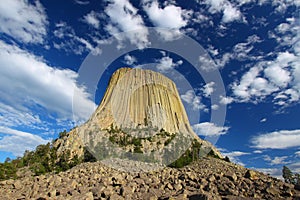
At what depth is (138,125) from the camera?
195ft

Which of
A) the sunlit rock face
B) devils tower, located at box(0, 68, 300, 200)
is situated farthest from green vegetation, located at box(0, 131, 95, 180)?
the sunlit rock face

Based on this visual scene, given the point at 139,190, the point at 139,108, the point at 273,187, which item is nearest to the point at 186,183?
the point at 139,190

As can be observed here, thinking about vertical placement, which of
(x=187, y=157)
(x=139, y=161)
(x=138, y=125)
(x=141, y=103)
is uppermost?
(x=141, y=103)

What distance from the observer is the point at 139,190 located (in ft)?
28.2

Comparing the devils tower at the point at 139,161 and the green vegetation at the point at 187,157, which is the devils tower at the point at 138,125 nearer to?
the devils tower at the point at 139,161

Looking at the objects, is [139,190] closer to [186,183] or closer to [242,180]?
[186,183]

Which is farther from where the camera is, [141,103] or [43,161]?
[141,103]

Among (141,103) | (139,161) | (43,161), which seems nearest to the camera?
(139,161)

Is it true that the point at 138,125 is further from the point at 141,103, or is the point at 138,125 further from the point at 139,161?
the point at 139,161

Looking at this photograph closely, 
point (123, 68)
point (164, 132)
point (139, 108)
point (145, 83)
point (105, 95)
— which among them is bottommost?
point (164, 132)

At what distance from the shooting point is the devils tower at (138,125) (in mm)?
41594

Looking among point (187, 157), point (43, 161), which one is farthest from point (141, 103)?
point (43, 161)

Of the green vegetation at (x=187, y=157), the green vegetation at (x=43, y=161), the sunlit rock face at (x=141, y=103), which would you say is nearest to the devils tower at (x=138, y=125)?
the sunlit rock face at (x=141, y=103)

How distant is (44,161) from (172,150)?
23622 mm
